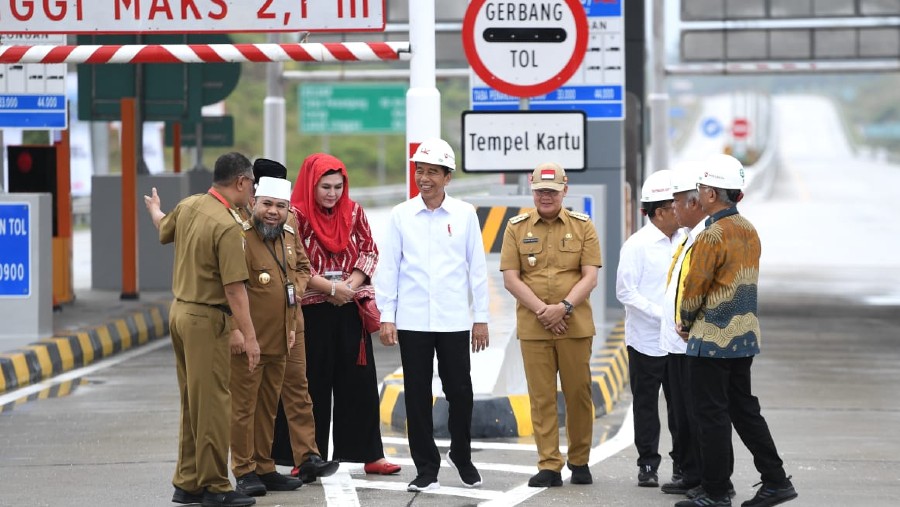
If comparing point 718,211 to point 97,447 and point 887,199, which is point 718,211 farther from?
point 887,199

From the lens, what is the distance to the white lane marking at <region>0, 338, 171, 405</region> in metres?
13.7

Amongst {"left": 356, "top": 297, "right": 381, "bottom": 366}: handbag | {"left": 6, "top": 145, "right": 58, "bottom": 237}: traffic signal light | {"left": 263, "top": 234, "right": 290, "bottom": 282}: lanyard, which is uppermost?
{"left": 6, "top": 145, "right": 58, "bottom": 237}: traffic signal light

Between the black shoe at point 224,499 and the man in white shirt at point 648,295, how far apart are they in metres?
2.24

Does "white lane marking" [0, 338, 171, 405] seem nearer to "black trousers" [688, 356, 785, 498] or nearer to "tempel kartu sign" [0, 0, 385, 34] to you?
"tempel kartu sign" [0, 0, 385, 34]

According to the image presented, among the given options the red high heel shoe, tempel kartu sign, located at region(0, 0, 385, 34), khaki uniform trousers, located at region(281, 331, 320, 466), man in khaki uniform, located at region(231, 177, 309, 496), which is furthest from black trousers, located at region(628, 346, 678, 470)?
tempel kartu sign, located at region(0, 0, 385, 34)

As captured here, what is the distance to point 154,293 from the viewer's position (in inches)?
848

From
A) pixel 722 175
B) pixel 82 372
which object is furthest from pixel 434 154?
pixel 82 372

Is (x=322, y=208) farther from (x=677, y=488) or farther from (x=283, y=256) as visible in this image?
(x=677, y=488)

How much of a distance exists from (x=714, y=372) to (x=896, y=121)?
467ft

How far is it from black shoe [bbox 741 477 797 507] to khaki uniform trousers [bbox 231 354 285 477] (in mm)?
2483

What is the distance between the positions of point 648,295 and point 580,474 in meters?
1.11

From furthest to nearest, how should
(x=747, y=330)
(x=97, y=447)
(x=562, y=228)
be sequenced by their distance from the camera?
(x=97, y=447) → (x=562, y=228) → (x=747, y=330)

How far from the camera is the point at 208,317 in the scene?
28.6 feet

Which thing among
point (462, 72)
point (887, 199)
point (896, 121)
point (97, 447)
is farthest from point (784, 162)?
point (97, 447)
